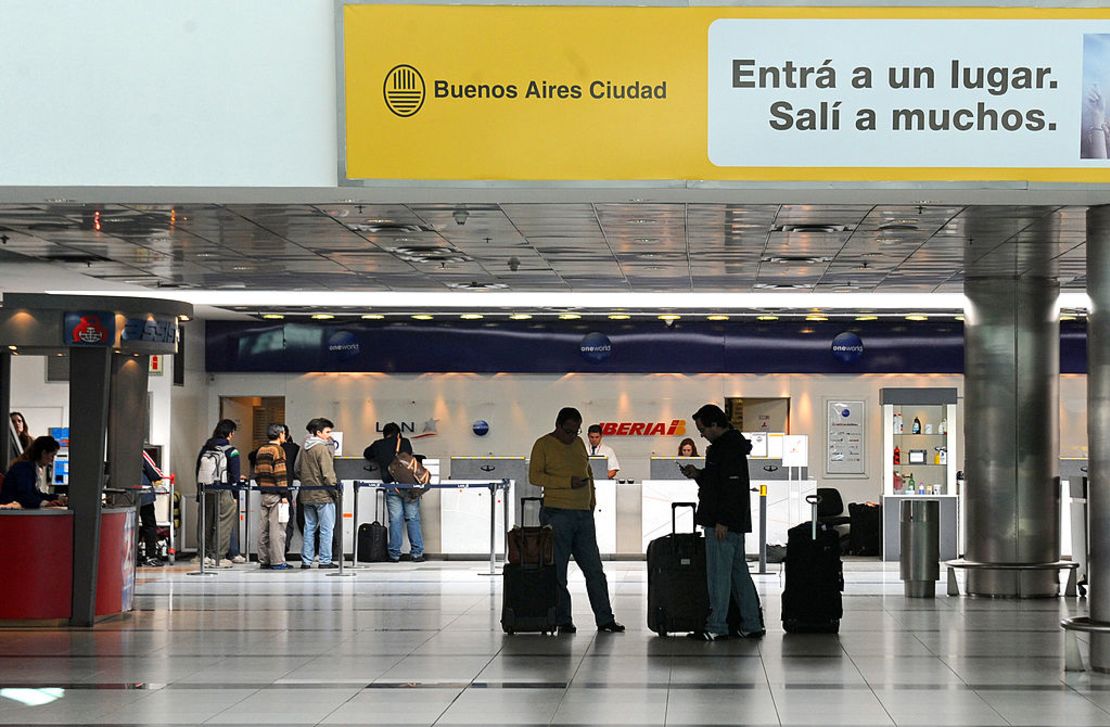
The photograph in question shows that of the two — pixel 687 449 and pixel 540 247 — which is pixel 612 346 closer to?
pixel 687 449

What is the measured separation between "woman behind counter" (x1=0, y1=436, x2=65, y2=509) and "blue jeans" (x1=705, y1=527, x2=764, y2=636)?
17.4ft

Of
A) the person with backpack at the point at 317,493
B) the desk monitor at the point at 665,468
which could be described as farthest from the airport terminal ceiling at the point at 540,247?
the desk monitor at the point at 665,468

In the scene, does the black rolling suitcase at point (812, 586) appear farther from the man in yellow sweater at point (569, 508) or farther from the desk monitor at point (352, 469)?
the desk monitor at point (352, 469)

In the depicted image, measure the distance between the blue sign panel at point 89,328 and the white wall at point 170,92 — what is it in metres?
3.22

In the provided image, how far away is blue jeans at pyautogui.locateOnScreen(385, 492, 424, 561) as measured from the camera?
19.4m

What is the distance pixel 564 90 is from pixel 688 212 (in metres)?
2.41

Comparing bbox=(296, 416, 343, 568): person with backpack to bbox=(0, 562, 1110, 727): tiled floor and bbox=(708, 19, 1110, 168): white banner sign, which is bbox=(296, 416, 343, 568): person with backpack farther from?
bbox=(708, 19, 1110, 168): white banner sign

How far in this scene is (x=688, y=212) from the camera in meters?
11.2

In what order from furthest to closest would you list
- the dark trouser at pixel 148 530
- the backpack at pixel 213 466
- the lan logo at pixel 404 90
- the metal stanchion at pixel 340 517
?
the backpack at pixel 213 466 < the dark trouser at pixel 148 530 < the metal stanchion at pixel 340 517 < the lan logo at pixel 404 90

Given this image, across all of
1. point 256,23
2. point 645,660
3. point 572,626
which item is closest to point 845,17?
point 256,23

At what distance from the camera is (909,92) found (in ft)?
29.5

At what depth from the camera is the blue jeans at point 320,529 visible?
1841 centimetres

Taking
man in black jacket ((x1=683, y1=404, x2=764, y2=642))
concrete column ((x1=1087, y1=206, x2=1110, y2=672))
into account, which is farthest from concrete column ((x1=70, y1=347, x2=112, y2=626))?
concrete column ((x1=1087, y1=206, x2=1110, y2=672))

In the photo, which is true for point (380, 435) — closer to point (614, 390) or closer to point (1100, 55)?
point (614, 390)
